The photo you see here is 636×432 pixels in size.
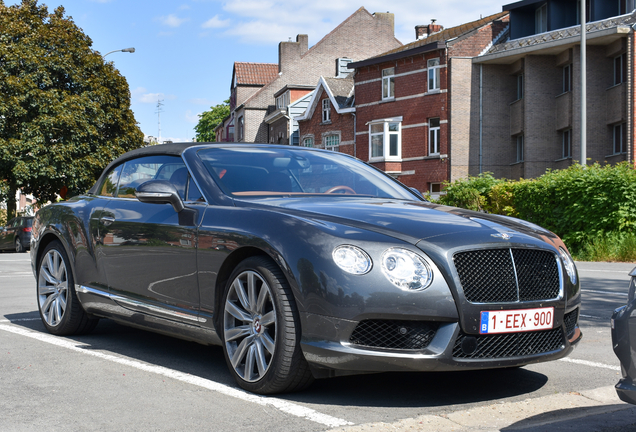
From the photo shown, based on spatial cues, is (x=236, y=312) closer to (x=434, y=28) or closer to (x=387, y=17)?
(x=434, y=28)

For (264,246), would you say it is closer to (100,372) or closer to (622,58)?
(100,372)

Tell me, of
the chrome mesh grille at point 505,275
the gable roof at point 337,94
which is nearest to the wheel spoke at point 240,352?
the chrome mesh grille at point 505,275

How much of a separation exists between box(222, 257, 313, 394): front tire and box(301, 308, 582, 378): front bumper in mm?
135

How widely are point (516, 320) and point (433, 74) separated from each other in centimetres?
3520

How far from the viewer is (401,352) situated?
397cm

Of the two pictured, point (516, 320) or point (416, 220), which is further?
point (416, 220)

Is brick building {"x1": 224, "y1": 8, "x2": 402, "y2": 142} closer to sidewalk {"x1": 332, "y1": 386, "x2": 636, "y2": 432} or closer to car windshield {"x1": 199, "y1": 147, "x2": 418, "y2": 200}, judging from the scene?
car windshield {"x1": 199, "y1": 147, "x2": 418, "y2": 200}

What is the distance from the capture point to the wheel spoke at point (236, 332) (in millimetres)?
4471

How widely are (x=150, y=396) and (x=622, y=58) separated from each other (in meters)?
30.3

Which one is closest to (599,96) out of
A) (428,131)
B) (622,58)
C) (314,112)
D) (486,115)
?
(622,58)

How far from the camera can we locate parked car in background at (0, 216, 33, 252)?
3108 cm

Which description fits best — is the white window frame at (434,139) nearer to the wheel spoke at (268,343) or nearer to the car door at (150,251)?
the car door at (150,251)

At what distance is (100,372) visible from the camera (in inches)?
201

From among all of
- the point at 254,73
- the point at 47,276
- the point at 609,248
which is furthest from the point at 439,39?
the point at 47,276
